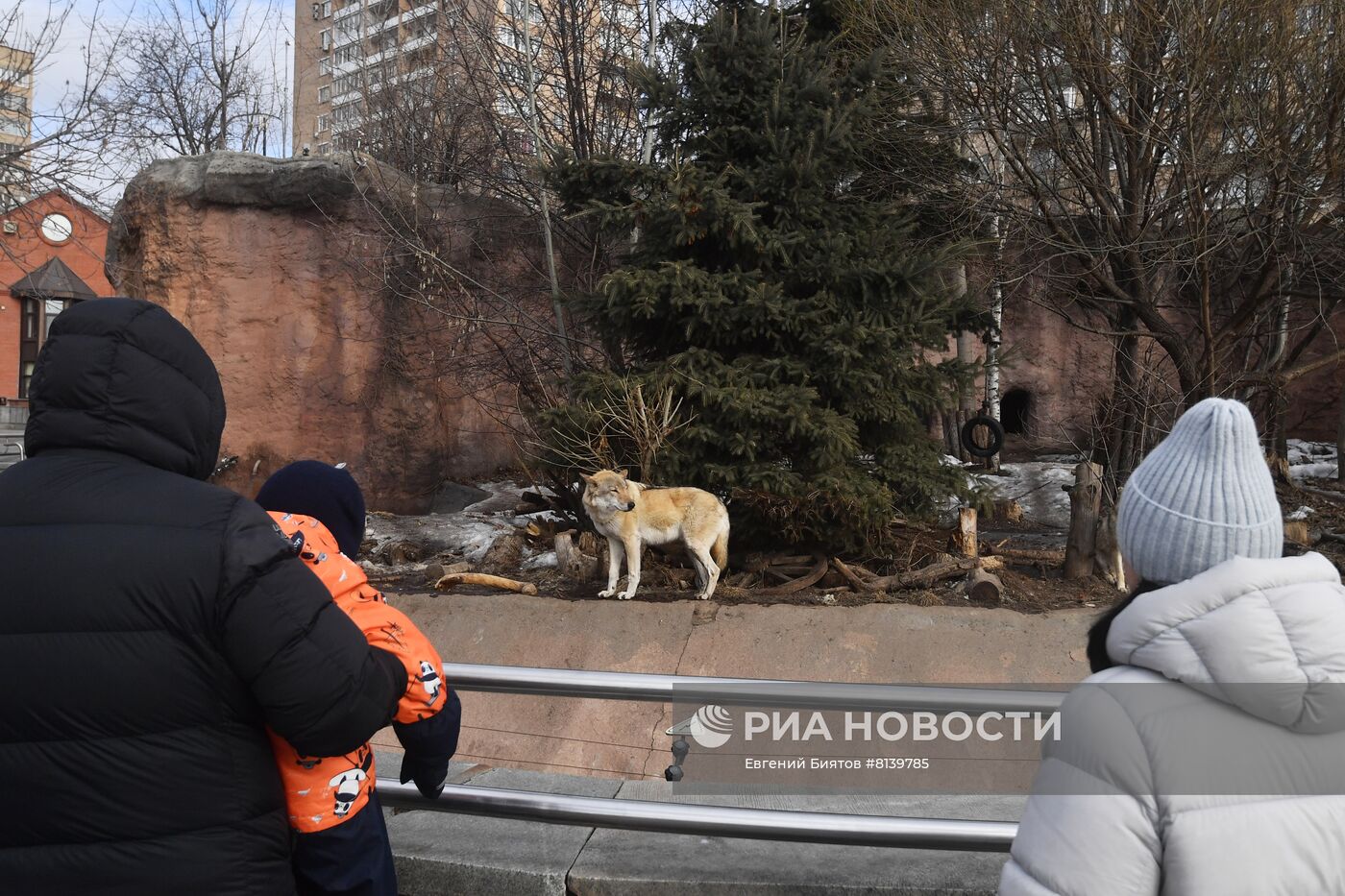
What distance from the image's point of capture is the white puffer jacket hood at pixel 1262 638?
1420 millimetres

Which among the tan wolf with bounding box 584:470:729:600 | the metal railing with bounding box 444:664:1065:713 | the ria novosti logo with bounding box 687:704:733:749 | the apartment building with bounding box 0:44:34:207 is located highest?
the apartment building with bounding box 0:44:34:207

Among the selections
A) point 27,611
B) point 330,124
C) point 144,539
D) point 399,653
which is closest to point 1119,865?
point 399,653

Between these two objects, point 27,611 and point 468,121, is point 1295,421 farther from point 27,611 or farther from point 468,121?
point 27,611

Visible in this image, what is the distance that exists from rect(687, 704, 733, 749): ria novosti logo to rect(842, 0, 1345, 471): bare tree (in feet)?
22.0

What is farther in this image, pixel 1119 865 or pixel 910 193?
pixel 910 193

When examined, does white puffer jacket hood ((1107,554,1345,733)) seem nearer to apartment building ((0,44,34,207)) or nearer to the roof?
apartment building ((0,44,34,207))

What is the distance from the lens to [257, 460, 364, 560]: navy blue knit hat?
7.76 ft

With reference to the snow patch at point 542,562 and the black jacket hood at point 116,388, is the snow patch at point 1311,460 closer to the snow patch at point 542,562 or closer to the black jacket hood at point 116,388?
the snow patch at point 542,562

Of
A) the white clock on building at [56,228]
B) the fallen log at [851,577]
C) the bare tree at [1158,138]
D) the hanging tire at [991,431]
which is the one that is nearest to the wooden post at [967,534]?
the fallen log at [851,577]

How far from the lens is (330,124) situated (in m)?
25.9

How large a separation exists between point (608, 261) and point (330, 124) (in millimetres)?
16077

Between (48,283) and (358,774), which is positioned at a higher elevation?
(48,283)

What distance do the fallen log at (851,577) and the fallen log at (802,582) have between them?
117 millimetres

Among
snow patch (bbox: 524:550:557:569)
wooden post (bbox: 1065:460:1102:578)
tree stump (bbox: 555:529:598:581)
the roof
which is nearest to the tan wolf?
tree stump (bbox: 555:529:598:581)
